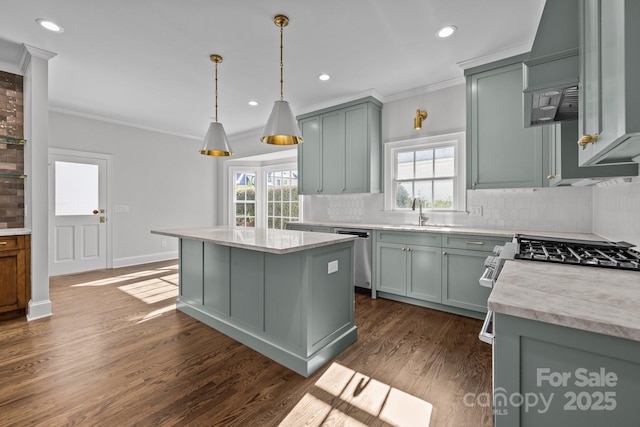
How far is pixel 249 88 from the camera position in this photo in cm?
402

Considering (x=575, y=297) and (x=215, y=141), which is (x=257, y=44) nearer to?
(x=215, y=141)

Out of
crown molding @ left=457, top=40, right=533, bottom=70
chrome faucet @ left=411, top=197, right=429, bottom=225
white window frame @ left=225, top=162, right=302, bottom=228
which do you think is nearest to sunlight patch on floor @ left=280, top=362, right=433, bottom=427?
chrome faucet @ left=411, top=197, right=429, bottom=225

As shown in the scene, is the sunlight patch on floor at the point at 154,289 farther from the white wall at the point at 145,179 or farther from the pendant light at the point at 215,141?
the pendant light at the point at 215,141

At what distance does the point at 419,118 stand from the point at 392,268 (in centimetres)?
194

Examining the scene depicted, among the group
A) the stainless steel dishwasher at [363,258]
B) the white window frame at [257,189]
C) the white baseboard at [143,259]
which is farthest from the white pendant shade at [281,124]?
the white baseboard at [143,259]

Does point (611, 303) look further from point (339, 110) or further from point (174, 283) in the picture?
point (174, 283)

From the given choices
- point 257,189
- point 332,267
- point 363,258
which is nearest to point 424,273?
point 363,258

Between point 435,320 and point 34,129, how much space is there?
4533 millimetres

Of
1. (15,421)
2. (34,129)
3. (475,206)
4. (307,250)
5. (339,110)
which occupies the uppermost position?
(339,110)

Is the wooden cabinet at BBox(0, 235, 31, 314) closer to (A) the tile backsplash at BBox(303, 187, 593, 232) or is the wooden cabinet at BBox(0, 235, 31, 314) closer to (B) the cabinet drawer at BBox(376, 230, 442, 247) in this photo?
(B) the cabinet drawer at BBox(376, 230, 442, 247)

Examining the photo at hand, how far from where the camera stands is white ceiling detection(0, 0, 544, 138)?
2.42 m

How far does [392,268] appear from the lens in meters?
3.53

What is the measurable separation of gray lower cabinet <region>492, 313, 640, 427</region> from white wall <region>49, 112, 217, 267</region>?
622cm

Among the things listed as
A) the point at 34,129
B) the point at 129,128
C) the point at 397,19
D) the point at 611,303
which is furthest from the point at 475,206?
the point at 129,128
